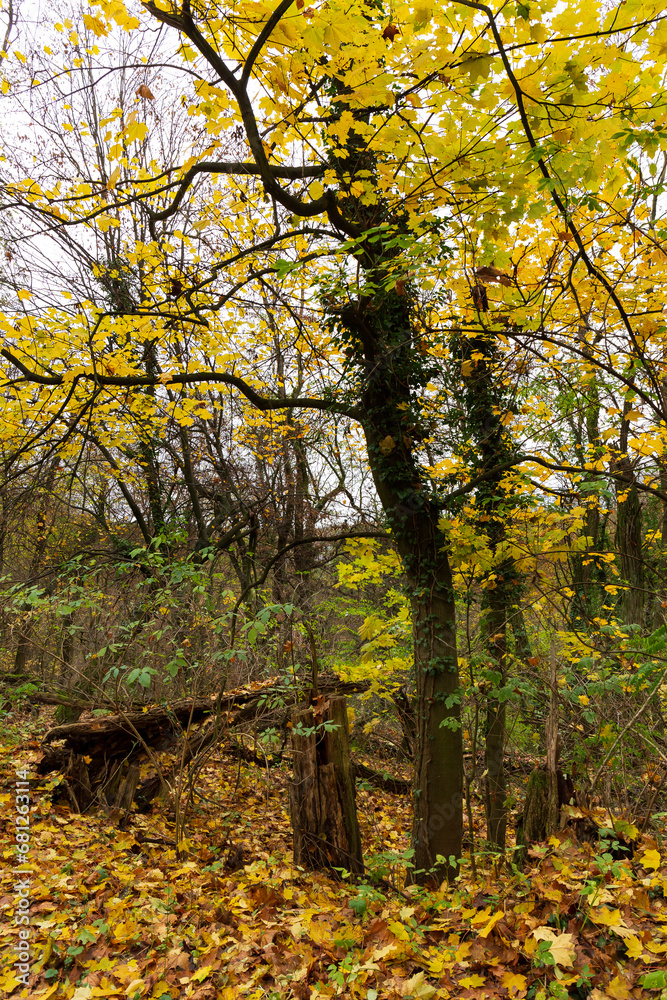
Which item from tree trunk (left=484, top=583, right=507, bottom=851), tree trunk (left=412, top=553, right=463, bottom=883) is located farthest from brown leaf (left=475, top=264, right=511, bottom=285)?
tree trunk (left=484, top=583, right=507, bottom=851)

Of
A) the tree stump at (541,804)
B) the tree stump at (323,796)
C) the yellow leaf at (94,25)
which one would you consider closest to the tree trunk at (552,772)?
the tree stump at (541,804)

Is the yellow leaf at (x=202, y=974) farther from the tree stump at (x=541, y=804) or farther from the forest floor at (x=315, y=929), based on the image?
the tree stump at (x=541, y=804)

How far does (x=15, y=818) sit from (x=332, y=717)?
2786mm

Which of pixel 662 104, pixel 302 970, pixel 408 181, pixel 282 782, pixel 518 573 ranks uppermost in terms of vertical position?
pixel 408 181

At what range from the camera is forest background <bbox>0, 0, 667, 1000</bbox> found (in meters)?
2.97

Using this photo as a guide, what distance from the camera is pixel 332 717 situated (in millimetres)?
4719

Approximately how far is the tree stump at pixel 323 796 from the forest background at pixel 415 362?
174mm

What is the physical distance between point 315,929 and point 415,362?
174 inches

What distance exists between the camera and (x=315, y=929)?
298 cm

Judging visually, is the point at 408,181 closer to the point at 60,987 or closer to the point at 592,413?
the point at 592,413

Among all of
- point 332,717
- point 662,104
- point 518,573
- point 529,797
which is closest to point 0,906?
point 332,717

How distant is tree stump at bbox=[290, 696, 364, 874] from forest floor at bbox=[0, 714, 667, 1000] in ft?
0.73

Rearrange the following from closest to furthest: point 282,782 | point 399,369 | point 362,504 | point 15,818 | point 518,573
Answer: point 15,818
point 399,369
point 518,573
point 282,782
point 362,504

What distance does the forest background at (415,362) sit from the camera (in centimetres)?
297
